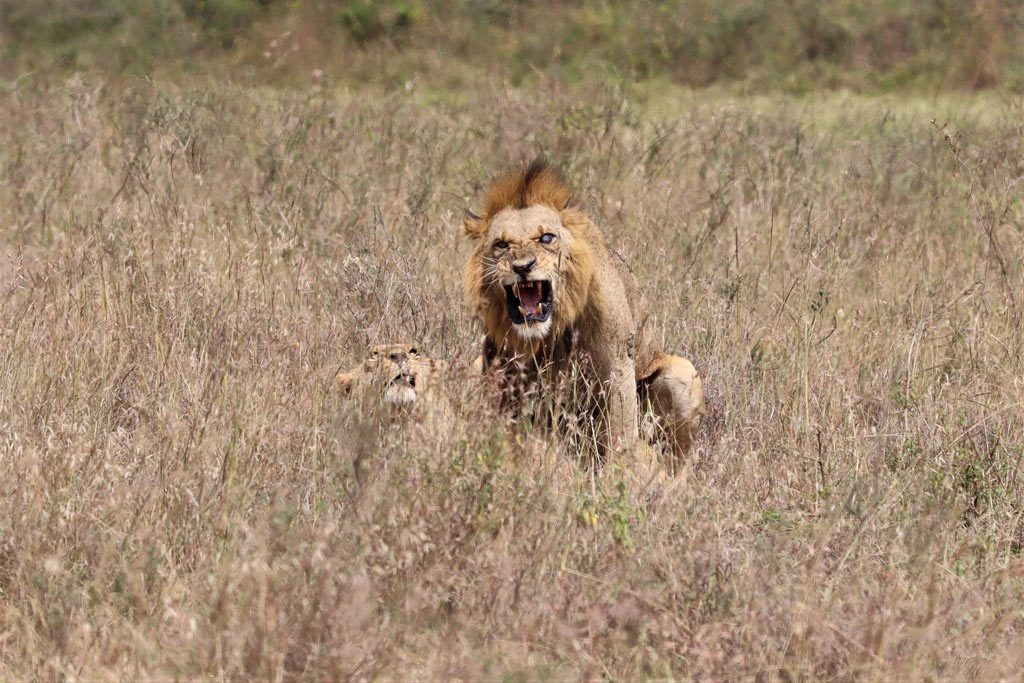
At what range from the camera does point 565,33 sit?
807 inches

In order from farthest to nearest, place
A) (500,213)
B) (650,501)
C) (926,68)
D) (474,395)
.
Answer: (926,68), (500,213), (474,395), (650,501)

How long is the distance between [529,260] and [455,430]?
0.94 metres

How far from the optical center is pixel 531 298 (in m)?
5.56

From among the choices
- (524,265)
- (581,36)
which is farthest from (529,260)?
(581,36)

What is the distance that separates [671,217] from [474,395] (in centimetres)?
337

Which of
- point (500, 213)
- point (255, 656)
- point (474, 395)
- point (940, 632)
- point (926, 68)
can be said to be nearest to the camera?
point (255, 656)

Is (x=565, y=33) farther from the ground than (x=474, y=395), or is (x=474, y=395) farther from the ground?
(x=565, y=33)

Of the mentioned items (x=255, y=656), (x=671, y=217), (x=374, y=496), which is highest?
(x=671, y=217)

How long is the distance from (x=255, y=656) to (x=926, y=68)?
17977mm

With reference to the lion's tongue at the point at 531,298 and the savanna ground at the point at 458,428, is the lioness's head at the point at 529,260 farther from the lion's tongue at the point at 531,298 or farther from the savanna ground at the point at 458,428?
the savanna ground at the point at 458,428

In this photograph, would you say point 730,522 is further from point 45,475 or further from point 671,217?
point 671,217

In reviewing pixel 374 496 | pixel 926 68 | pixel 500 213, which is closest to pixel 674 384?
pixel 500 213

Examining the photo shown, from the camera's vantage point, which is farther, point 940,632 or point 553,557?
point 553,557

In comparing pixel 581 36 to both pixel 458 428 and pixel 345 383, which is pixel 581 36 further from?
pixel 458 428
